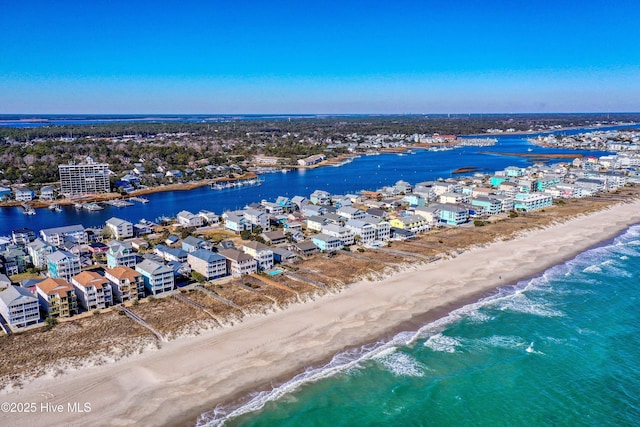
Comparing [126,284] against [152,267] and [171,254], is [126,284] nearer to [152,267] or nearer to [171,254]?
[152,267]

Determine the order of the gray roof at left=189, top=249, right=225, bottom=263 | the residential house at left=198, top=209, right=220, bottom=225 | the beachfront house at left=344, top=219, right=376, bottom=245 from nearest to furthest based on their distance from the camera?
the gray roof at left=189, top=249, right=225, bottom=263
the beachfront house at left=344, top=219, right=376, bottom=245
the residential house at left=198, top=209, right=220, bottom=225

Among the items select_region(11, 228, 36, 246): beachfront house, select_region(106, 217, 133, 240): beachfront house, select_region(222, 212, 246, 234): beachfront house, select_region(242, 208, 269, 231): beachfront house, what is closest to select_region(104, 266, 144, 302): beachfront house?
select_region(106, 217, 133, 240): beachfront house

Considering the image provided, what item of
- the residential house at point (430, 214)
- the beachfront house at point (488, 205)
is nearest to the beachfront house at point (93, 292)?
the residential house at point (430, 214)

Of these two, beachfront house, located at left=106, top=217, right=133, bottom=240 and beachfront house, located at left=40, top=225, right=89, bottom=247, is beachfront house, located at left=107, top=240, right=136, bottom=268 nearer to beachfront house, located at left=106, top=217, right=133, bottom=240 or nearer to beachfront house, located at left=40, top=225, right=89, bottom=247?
beachfront house, located at left=40, top=225, right=89, bottom=247

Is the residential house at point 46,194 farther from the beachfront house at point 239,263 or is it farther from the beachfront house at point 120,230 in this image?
the beachfront house at point 239,263

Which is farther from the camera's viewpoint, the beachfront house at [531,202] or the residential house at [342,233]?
the beachfront house at [531,202]

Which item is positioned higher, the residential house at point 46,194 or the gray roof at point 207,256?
the gray roof at point 207,256

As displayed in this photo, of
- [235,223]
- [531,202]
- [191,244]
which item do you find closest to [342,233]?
[235,223]
